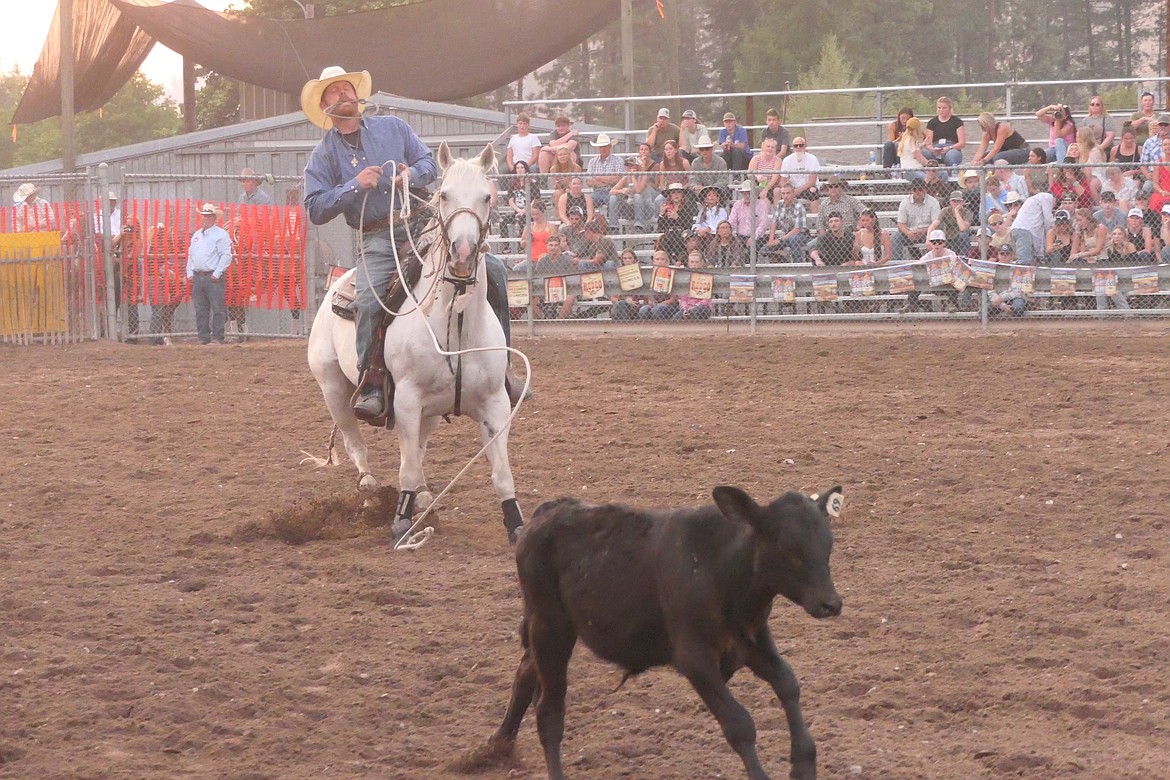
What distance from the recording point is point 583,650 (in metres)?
5.53

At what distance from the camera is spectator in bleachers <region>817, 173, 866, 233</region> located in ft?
54.4

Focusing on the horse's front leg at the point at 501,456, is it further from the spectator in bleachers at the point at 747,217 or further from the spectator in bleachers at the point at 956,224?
the spectator in bleachers at the point at 747,217

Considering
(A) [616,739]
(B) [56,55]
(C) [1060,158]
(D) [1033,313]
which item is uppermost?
(B) [56,55]

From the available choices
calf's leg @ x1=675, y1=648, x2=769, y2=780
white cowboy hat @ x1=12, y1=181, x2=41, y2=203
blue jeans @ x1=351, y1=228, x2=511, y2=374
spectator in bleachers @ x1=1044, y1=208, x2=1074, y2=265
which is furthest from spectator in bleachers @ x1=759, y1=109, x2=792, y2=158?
calf's leg @ x1=675, y1=648, x2=769, y2=780

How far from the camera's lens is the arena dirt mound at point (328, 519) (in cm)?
758

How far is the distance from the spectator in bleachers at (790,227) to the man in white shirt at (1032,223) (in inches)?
96.1

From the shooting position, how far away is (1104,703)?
4695 millimetres

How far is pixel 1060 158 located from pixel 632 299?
5541mm

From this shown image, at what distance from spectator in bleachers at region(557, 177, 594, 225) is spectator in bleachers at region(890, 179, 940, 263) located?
3.66 metres

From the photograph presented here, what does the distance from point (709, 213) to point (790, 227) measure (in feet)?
3.24

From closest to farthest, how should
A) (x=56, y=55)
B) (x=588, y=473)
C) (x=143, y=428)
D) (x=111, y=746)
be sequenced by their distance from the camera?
(x=111, y=746)
(x=588, y=473)
(x=143, y=428)
(x=56, y=55)

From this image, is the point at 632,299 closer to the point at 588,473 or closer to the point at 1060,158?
the point at 1060,158

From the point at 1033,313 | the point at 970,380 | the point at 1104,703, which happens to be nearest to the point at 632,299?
the point at 1033,313

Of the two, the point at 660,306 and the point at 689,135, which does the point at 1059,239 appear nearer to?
the point at 660,306
